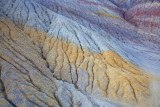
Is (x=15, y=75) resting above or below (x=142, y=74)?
above

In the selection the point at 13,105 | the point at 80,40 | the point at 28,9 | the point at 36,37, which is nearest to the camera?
the point at 13,105

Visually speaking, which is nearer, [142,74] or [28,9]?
[142,74]

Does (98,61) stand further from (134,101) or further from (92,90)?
(134,101)

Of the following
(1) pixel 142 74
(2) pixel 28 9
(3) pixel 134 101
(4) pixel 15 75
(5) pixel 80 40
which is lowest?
(3) pixel 134 101

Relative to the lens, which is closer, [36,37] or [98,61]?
[98,61]

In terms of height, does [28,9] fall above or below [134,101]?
above

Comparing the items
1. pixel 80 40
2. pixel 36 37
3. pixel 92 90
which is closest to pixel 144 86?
pixel 92 90

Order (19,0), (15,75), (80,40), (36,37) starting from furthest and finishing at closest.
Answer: (19,0) → (80,40) → (36,37) → (15,75)

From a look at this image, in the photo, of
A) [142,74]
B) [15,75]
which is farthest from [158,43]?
[15,75]

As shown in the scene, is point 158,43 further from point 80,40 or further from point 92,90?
point 92,90
